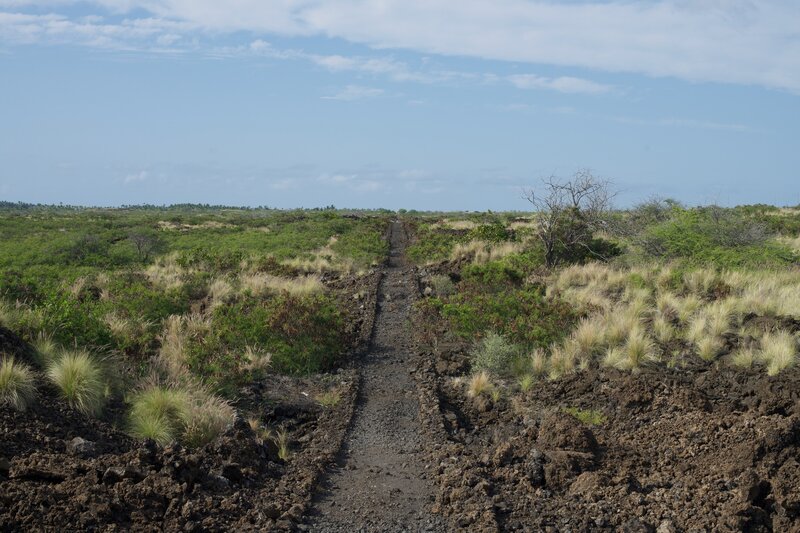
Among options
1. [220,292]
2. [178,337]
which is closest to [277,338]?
[178,337]

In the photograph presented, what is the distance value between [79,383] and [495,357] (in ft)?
19.2

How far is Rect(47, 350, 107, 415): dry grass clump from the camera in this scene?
25.5 feet

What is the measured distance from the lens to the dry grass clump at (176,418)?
7.44 m

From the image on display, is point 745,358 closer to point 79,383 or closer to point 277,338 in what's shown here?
point 277,338

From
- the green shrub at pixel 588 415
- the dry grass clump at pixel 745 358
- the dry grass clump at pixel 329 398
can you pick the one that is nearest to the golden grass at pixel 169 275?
the dry grass clump at pixel 329 398

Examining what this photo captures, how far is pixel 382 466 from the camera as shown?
25.1ft

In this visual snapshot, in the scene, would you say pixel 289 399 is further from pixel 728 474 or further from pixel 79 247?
pixel 79 247

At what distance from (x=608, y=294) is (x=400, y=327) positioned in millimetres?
4856

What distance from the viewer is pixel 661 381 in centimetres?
962

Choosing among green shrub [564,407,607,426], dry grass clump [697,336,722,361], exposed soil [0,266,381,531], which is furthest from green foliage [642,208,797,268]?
exposed soil [0,266,381,531]

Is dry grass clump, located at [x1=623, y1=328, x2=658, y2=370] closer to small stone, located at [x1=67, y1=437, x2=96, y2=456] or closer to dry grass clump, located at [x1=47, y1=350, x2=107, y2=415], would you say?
dry grass clump, located at [x1=47, y1=350, x2=107, y2=415]

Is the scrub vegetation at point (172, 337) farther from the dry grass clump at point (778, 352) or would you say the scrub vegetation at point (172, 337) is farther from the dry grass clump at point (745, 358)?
the dry grass clump at point (778, 352)

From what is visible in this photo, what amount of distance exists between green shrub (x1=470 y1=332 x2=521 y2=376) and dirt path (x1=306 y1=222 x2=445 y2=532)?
3.48 feet

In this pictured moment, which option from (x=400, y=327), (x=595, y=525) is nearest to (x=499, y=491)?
(x=595, y=525)
